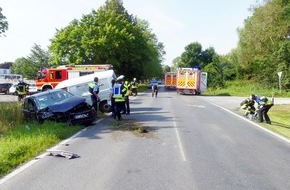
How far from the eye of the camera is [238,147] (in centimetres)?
988

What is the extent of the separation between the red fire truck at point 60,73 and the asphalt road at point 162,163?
68.0 ft

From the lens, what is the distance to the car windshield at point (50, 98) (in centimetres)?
1366

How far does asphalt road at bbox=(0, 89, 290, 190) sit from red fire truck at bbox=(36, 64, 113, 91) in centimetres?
2074

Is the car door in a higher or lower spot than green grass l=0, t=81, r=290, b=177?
higher

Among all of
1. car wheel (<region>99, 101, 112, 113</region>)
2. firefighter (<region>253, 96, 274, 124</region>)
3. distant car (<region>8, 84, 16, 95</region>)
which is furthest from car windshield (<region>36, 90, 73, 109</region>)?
distant car (<region>8, 84, 16, 95</region>)

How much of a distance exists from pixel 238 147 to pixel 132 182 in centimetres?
437

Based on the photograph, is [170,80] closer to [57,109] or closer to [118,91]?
[118,91]

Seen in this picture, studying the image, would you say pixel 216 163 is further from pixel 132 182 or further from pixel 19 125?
pixel 19 125

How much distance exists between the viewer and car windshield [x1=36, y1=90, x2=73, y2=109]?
13.7 meters

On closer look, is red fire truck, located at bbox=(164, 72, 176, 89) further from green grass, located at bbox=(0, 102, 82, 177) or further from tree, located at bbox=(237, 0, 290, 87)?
green grass, located at bbox=(0, 102, 82, 177)

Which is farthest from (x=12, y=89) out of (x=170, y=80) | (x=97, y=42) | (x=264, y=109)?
(x=264, y=109)

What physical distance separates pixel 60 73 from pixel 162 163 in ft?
90.1

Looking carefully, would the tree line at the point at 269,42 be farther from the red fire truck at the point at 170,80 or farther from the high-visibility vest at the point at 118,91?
the high-visibility vest at the point at 118,91

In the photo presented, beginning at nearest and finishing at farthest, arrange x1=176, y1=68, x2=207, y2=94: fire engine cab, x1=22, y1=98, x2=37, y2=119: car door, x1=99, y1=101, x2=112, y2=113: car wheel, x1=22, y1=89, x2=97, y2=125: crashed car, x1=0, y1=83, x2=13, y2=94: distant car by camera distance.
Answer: x1=22, y1=89, x2=97, y2=125: crashed car, x1=22, y1=98, x2=37, y2=119: car door, x1=99, y1=101, x2=112, y2=113: car wheel, x1=176, y1=68, x2=207, y2=94: fire engine cab, x1=0, y1=83, x2=13, y2=94: distant car
